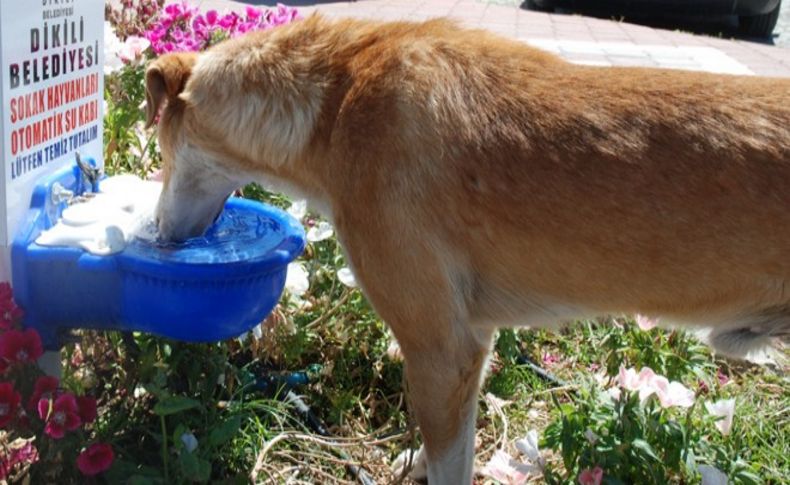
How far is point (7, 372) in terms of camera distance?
2.92 metres

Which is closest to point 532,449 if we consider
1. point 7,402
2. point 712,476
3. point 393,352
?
point 712,476

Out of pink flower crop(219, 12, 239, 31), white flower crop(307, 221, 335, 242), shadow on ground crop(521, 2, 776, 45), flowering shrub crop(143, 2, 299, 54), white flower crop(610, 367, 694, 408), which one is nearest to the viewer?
white flower crop(610, 367, 694, 408)

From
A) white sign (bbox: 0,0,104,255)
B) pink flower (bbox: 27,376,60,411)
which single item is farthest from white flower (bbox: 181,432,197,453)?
white sign (bbox: 0,0,104,255)

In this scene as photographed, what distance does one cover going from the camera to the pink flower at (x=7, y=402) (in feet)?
9.09

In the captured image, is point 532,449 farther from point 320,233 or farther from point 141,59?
point 141,59

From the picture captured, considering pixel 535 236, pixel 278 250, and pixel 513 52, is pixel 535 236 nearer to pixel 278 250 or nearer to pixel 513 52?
pixel 513 52

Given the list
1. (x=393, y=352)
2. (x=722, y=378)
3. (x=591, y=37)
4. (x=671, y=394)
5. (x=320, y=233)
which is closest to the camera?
(x=671, y=394)

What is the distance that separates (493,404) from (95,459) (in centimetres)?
164

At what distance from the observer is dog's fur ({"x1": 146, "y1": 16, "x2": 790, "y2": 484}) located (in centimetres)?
280

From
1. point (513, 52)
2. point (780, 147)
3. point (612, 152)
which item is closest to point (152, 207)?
point (513, 52)

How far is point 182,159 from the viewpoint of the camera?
3305 mm

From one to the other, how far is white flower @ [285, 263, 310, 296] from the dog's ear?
86 cm

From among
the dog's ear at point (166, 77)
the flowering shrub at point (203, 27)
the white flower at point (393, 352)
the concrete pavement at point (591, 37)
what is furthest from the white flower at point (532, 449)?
the concrete pavement at point (591, 37)

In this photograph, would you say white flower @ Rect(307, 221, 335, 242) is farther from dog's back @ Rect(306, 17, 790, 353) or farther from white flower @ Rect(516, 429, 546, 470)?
white flower @ Rect(516, 429, 546, 470)
